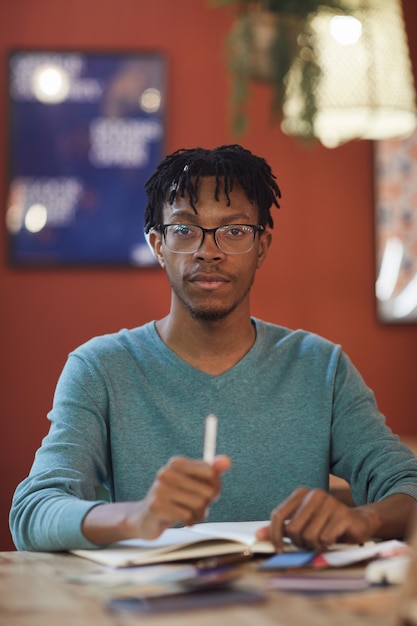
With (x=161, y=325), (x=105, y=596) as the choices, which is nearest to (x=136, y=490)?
(x=161, y=325)

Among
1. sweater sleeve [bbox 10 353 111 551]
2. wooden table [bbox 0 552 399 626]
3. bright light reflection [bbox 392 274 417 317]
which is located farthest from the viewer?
bright light reflection [bbox 392 274 417 317]

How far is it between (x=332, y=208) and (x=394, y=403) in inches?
30.8

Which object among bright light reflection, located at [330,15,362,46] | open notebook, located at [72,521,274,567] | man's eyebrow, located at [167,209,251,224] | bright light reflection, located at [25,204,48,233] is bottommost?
open notebook, located at [72,521,274,567]

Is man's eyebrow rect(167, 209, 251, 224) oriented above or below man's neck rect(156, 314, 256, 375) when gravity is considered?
above

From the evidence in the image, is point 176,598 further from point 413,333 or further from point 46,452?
point 413,333

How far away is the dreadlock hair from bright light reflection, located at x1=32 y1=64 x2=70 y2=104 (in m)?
1.58

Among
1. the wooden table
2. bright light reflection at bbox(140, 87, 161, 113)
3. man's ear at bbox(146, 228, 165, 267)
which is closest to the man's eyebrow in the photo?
man's ear at bbox(146, 228, 165, 267)

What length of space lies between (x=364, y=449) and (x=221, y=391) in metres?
0.30

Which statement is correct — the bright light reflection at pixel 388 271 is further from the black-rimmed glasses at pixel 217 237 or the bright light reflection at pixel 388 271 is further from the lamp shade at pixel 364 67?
the lamp shade at pixel 364 67

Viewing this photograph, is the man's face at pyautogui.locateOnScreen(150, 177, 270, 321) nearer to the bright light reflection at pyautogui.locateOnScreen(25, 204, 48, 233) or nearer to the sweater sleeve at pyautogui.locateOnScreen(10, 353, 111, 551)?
the sweater sleeve at pyautogui.locateOnScreen(10, 353, 111, 551)

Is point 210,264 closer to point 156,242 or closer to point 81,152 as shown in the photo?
point 156,242

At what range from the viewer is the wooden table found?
98 cm

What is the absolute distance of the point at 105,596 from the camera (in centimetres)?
111

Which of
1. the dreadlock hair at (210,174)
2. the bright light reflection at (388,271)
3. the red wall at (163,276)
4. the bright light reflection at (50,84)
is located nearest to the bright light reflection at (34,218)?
the red wall at (163,276)
